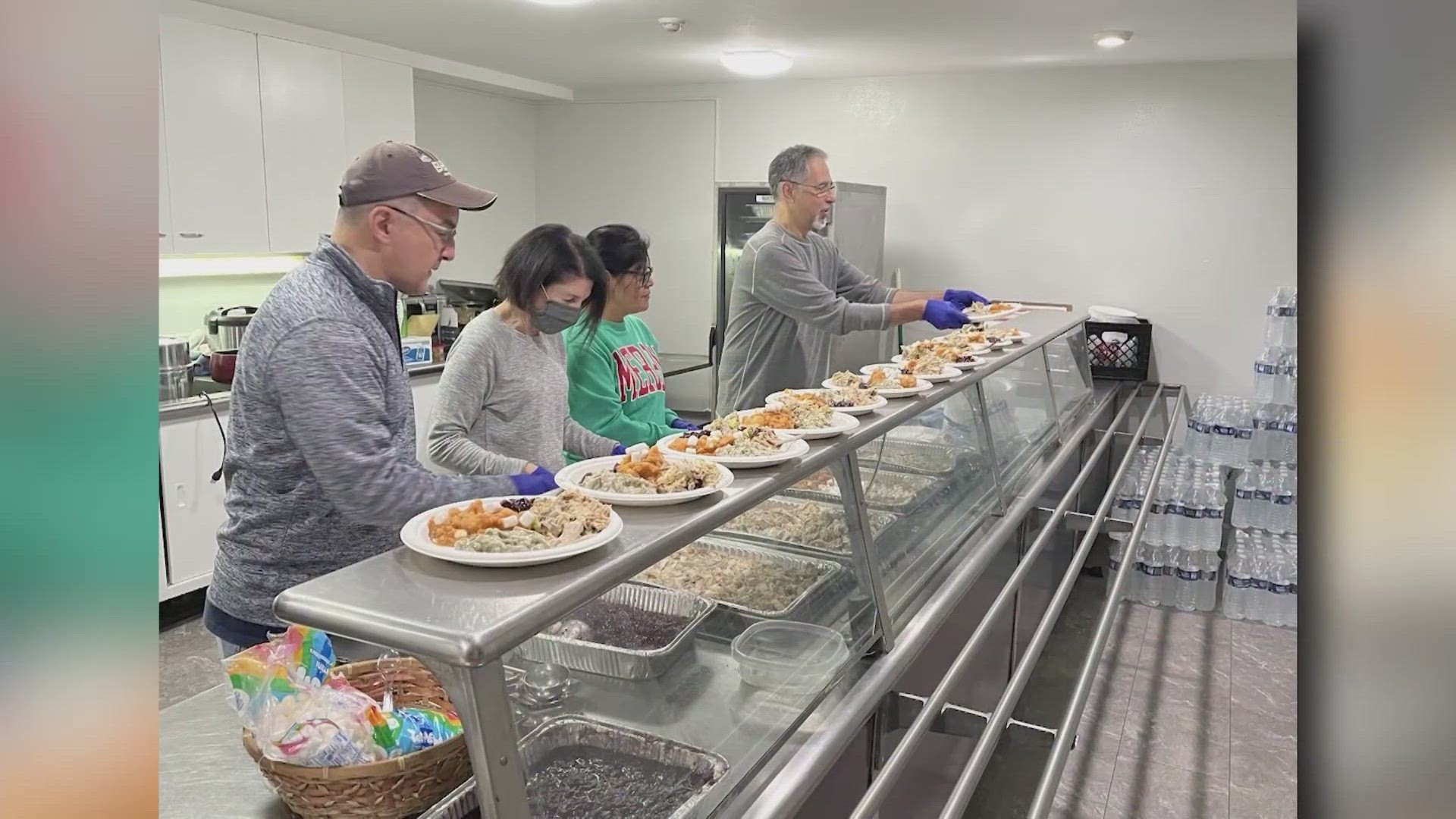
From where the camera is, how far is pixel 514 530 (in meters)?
1.32

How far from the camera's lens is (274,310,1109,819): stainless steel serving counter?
1053mm

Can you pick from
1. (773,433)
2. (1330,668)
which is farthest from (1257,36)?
(1330,668)

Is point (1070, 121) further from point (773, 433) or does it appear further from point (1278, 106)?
point (773, 433)

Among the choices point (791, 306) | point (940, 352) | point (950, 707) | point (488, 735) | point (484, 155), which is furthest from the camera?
point (484, 155)

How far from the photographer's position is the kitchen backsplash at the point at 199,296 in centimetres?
526

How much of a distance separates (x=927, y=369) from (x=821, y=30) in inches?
111

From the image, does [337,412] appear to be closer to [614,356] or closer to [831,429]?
[831,429]

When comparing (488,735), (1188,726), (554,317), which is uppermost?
(554,317)

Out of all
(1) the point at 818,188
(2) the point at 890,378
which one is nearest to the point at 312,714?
(2) the point at 890,378

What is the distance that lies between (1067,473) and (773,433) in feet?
8.31

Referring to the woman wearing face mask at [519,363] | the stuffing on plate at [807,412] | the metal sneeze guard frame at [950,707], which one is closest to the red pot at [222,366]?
the woman wearing face mask at [519,363]

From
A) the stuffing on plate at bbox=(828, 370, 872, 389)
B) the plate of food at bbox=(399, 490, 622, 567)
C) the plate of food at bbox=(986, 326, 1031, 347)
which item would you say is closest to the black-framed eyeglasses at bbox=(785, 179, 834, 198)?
the plate of food at bbox=(986, 326, 1031, 347)

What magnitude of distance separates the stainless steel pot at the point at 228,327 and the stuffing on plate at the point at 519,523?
3948 millimetres

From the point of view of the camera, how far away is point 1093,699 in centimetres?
391
